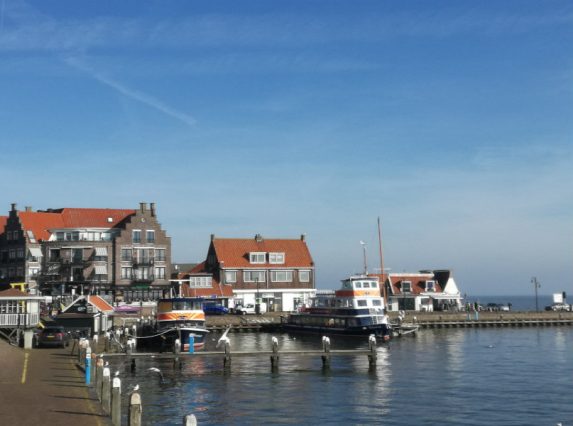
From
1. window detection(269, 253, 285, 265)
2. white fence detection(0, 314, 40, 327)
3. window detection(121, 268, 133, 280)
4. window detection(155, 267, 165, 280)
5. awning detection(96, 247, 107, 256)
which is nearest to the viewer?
white fence detection(0, 314, 40, 327)

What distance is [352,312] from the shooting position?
80812 mm

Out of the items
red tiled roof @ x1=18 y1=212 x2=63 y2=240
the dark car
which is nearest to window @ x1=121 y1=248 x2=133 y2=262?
red tiled roof @ x1=18 y1=212 x2=63 y2=240

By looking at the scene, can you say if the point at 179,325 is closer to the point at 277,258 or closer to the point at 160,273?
the point at 160,273

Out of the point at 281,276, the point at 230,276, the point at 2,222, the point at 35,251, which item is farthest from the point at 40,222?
the point at 281,276

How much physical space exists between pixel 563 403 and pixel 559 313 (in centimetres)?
7168

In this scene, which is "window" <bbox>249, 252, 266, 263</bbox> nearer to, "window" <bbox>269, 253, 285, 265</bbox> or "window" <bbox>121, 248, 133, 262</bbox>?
"window" <bbox>269, 253, 285, 265</bbox>

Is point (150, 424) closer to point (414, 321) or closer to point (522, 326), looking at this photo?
point (414, 321)

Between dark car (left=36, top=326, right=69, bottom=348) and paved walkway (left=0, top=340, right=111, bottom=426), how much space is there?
6.31 metres

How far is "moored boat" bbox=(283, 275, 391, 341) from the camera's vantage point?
258 ft

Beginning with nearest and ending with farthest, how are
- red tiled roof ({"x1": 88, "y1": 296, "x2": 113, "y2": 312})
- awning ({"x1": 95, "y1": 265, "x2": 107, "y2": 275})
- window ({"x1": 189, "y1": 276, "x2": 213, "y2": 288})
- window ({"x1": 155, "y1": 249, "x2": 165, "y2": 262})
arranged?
red tiled roof ({"x1": 88, "y1": 296, "x2": 113, "y2": 312})
awning ({"x1": 95, "y1": 265, "x2": 107, "y2": 275})
window ({"x1": 189, "y1": 276, "x2": 213, "y2": 288})
window ({"x1": 155, "y1": 249, "x2": 165, "y2": 262})

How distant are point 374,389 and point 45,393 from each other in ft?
65.8

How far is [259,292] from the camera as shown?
4405 inches

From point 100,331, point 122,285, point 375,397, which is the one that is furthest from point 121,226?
point 375,397

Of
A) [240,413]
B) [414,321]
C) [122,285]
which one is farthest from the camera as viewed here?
[122,285]
